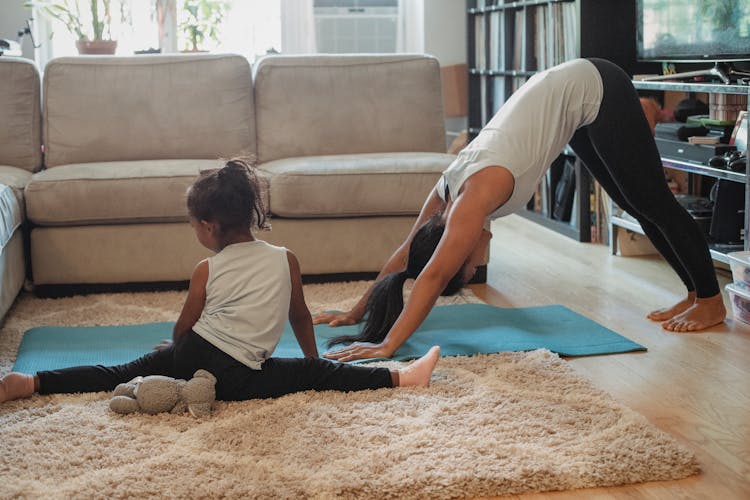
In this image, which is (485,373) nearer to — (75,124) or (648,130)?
(648,130)

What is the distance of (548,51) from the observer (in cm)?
481

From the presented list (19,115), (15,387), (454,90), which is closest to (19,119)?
(19,115)

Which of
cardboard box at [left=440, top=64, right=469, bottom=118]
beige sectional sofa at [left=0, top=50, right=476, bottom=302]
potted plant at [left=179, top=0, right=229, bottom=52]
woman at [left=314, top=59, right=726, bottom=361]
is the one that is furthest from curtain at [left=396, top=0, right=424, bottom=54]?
woman at [left=314, top=59, right=726, bottom=361]

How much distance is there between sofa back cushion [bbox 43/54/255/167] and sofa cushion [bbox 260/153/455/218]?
1.48 feet

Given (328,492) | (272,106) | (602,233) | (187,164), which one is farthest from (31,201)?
(602,233)

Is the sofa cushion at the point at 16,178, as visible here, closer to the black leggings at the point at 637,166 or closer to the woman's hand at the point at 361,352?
the woman's hand at the point at 361,352

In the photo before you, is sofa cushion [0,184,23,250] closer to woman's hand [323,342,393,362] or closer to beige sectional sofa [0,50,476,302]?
beige sectional sofa [0,50,476,302]

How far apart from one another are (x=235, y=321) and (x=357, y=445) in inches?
17.8

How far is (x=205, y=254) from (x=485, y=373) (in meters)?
1.43

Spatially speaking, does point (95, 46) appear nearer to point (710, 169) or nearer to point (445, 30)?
point (445, 30)

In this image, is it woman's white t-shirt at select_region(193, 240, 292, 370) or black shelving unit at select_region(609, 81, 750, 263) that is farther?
black shelving unit at select_region(609, 81, 750, 263)

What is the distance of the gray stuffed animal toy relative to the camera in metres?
2.11

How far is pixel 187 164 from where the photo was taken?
359cm

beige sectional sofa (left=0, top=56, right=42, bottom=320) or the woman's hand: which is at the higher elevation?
beige sectional sofa (left=0, top=56, right=42, bottom=320)
